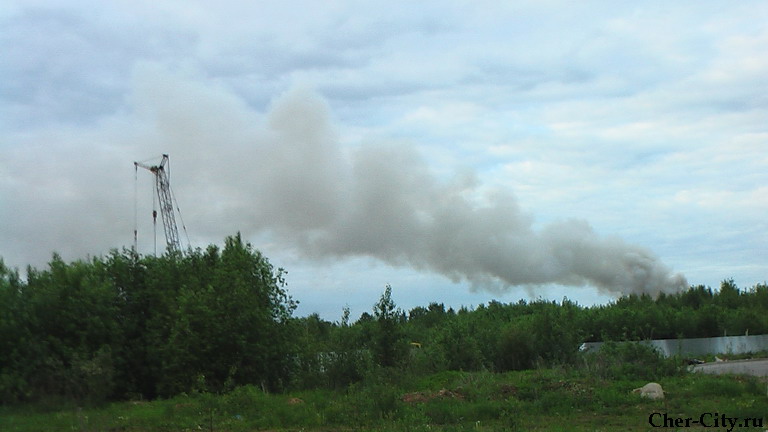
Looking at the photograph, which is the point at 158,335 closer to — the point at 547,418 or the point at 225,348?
the point at 225,348

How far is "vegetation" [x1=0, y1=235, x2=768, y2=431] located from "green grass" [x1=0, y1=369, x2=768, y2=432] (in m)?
0.08

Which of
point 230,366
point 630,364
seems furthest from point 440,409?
point 230,366

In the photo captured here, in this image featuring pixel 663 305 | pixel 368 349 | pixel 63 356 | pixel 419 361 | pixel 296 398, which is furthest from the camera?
pixel 663 305

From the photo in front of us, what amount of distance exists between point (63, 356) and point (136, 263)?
538 cm

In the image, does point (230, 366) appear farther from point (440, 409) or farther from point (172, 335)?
point (440, 409)

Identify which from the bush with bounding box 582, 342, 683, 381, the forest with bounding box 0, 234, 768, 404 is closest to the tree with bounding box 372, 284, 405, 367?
A: the forest with bounding box 0, 234, 768, 404

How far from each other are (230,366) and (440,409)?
440 inches

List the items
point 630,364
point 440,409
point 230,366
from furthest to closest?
point 230,366, point 630,364, point 440,409

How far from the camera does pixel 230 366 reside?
29.5 m

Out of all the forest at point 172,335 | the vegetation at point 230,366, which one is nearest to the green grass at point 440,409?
the vegetation at point 230,366

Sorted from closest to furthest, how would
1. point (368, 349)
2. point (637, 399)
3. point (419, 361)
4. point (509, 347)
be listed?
point (637, 399)
point (368, 349)
point (419, 361)
point (509, 347)

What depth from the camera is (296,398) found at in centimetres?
2578

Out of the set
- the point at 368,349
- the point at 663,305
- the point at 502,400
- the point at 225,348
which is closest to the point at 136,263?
the point at 225,348

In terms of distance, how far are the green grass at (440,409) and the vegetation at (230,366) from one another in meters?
0.08
